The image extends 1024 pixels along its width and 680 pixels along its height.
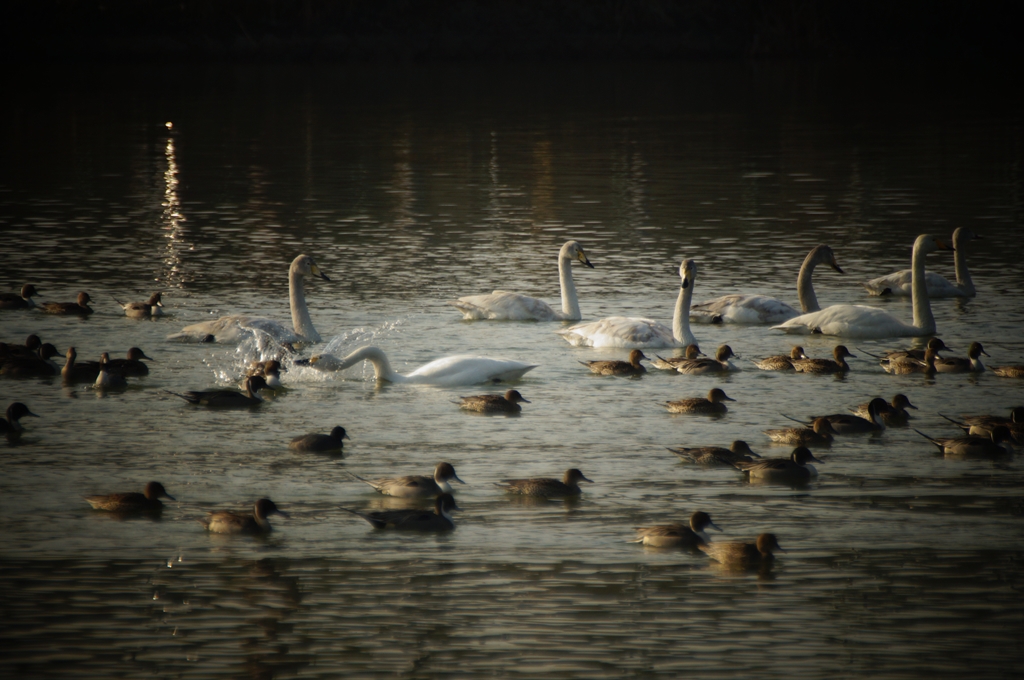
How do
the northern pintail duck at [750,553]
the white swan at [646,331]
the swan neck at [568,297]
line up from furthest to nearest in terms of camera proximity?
the swan neck at [568,297]
the white swan at [646,331]
the northern pintail duck at [750,553]

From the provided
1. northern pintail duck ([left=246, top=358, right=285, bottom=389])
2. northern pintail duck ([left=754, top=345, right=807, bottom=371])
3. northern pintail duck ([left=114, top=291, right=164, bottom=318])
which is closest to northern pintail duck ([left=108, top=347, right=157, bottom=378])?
northern pintail duck ([left=246, top=358, right=285, bottom=389])

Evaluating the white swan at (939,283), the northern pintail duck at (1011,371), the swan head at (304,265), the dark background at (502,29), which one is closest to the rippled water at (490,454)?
the northern pintail duck at (1011,371)

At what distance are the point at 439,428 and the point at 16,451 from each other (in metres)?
3.35

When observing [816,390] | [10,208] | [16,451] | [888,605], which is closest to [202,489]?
[16,451]

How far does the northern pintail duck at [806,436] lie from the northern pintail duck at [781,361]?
2.69m

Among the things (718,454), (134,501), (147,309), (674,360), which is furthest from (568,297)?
(134,501)

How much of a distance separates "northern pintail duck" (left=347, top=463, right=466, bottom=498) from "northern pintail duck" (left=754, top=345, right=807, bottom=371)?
5034 millimetres

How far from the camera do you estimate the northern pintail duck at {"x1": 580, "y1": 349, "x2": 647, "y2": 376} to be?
1384 cm

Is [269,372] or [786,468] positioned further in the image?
[269,372]

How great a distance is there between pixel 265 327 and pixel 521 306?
124 inches

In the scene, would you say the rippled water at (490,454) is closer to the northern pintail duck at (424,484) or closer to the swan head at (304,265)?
the northern pintail duck at (424,484)

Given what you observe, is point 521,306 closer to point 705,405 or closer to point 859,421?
point 705,405

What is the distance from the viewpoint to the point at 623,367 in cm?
1387

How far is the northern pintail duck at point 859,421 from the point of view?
11.6 meters
